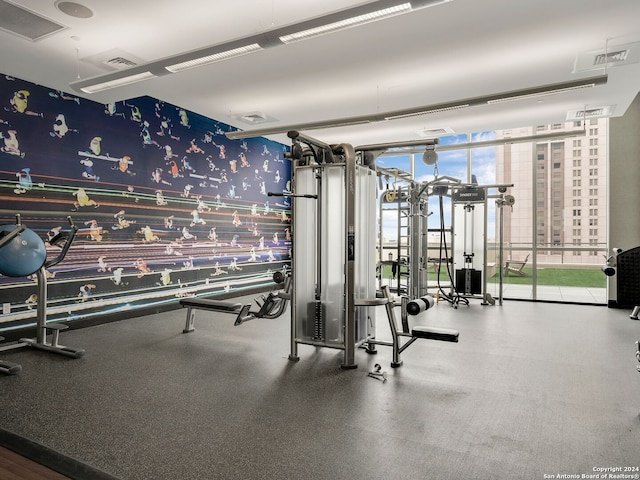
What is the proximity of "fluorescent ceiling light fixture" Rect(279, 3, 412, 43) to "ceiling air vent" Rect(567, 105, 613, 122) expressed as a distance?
461cm

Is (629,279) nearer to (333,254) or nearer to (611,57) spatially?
(333,254)

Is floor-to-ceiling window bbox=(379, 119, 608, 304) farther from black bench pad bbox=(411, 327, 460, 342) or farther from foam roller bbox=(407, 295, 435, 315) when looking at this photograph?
black bench pad bbox=(411, 327, 460, 342)

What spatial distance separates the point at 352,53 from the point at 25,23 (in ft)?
9.34

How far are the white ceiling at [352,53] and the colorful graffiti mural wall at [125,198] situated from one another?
1.30 feet

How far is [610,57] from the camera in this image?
4.32 m

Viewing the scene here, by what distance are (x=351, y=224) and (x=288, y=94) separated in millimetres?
2745

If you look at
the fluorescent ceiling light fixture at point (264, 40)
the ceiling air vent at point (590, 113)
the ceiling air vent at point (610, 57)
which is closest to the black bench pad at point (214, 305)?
the fluorescent ceiling light fixture at point (264, 40)

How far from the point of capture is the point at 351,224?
3.66 m

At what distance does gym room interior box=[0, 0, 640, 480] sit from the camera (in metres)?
2.39

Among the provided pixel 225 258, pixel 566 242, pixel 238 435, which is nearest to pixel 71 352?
pixel 238 435

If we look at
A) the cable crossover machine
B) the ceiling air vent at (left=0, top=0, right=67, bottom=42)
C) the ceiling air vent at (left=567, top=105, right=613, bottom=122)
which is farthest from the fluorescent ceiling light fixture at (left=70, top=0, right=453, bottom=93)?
the ceiling air vent at (left=567, top=105, right=613, bottom=122)

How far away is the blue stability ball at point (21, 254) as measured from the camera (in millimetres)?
3634

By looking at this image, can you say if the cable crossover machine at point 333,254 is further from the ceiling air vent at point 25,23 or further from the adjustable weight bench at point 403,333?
the ceiling air vent at point 25,23

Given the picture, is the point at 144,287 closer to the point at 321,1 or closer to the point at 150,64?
the point at 150,64
